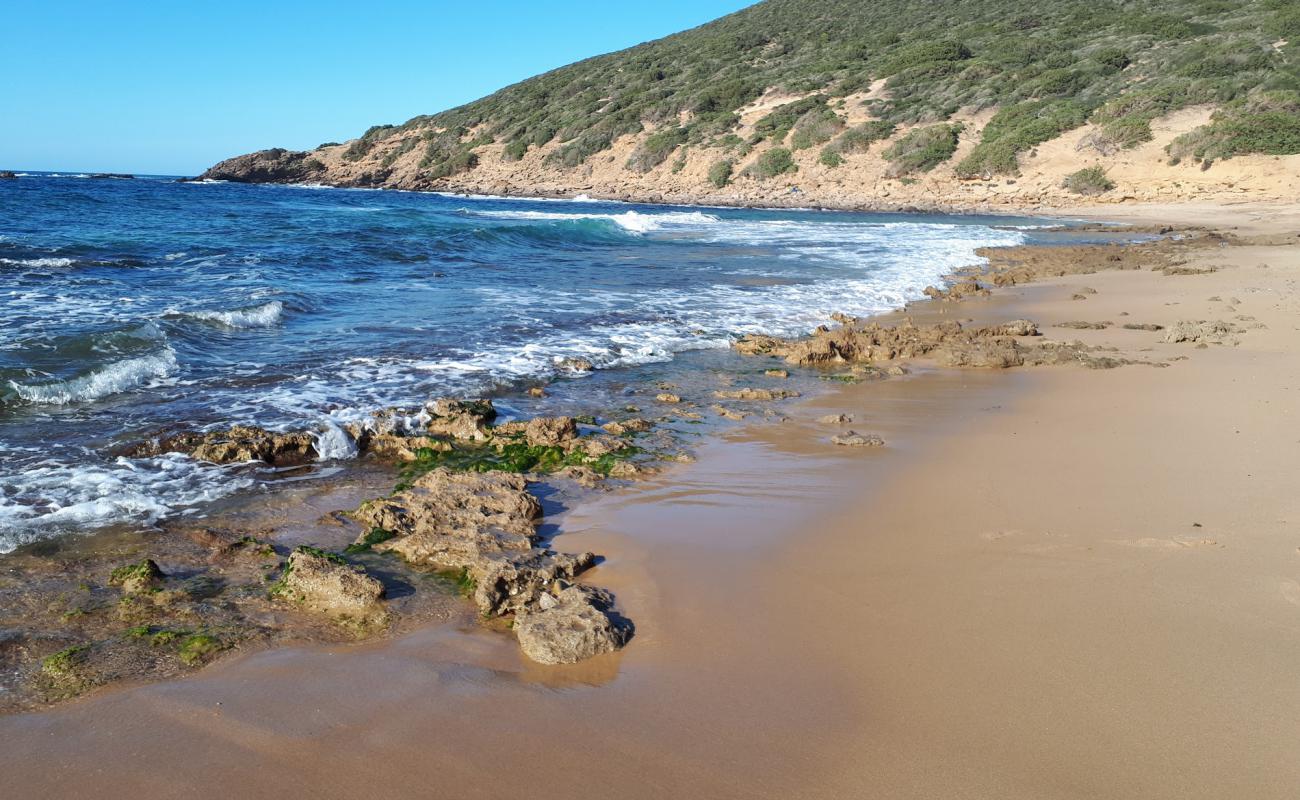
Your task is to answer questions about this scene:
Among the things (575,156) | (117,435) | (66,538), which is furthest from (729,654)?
(575,156)

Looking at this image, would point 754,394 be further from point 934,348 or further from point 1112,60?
point 1112,60

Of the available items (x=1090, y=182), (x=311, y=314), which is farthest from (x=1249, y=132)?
(x=311, y=314)

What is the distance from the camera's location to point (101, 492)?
14.3 feet

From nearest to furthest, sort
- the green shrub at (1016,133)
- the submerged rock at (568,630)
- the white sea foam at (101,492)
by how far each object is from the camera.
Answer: the submerged rock at (568,630), the white sea foam at (101,492), the green shrub at (1016,133)

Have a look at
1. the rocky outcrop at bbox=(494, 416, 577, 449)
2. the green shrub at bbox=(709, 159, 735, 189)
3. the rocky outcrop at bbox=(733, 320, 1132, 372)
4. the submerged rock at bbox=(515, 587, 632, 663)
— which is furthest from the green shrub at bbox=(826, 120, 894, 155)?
the submerged rock at bbox=(515, 587, 632, 663)

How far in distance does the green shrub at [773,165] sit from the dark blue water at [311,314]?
20.4 m

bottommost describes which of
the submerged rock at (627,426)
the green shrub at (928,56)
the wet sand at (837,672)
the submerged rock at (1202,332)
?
the wet sand at (837,672)

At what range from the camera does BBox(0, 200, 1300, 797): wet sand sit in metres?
2.35

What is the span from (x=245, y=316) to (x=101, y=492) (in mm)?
5466

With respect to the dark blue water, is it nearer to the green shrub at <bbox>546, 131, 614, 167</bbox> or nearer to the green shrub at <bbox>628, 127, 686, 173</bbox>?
the green shrub at <bbox>628, 127, 686, 173</bbox>

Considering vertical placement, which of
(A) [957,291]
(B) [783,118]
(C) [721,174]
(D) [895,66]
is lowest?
(A) [957,291]

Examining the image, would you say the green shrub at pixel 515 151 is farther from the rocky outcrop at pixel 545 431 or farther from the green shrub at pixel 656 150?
A: the rocky outcrop at pixel 545 431

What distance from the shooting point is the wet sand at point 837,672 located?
92.6 inches

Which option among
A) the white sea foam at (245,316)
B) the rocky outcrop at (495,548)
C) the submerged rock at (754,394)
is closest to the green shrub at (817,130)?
the white sea foam at (245,316)
